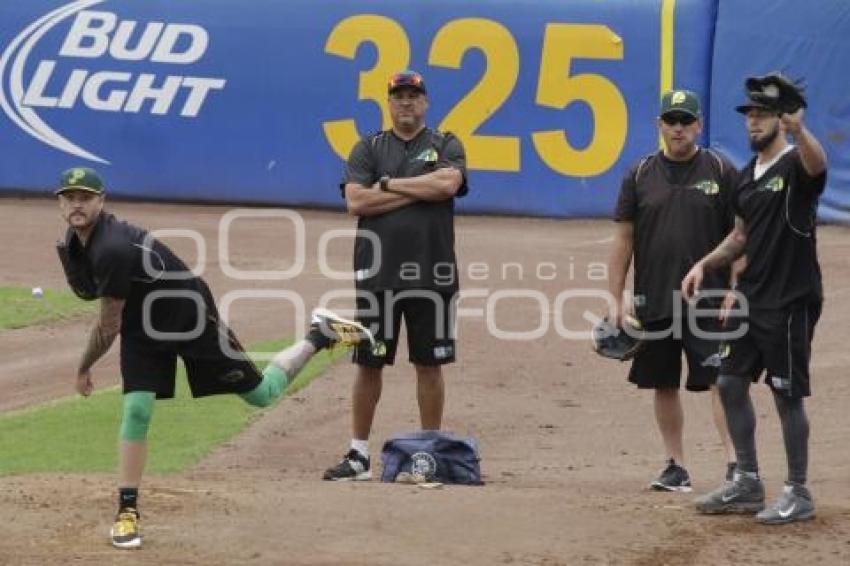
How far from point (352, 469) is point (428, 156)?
1859 millimetres

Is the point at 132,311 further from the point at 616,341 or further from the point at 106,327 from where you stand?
the point at 616,341

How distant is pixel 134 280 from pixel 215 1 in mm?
14101

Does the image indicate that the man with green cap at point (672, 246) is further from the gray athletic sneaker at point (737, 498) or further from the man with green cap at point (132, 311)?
the man with green cap at point (132, 311)

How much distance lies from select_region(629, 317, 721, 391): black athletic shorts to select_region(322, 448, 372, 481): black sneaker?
5.41 feet

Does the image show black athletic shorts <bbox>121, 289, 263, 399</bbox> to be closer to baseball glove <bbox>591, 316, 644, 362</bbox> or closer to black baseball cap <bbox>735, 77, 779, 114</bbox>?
baseball glove <bbox>591, 316, 644, 362</bbox>

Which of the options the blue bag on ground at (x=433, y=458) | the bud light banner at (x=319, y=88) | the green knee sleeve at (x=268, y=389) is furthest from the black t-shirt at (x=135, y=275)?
the bud light banner at (x=319, y=88)

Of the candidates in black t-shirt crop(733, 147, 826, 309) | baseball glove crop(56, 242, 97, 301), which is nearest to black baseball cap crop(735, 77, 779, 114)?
black t-shirt crop(733, 147, 826, 309)

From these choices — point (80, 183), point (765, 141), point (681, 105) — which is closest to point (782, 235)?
point (765, 141)

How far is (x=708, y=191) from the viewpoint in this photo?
9789 mm

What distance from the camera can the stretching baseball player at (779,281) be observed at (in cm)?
842

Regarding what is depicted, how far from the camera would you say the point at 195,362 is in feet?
29.6

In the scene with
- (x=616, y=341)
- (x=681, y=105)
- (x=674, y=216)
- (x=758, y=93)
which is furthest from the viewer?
(x=616, y=341)

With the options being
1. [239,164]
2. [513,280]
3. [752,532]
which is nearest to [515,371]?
[513,280]

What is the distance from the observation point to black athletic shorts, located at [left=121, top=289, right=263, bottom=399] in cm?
862
